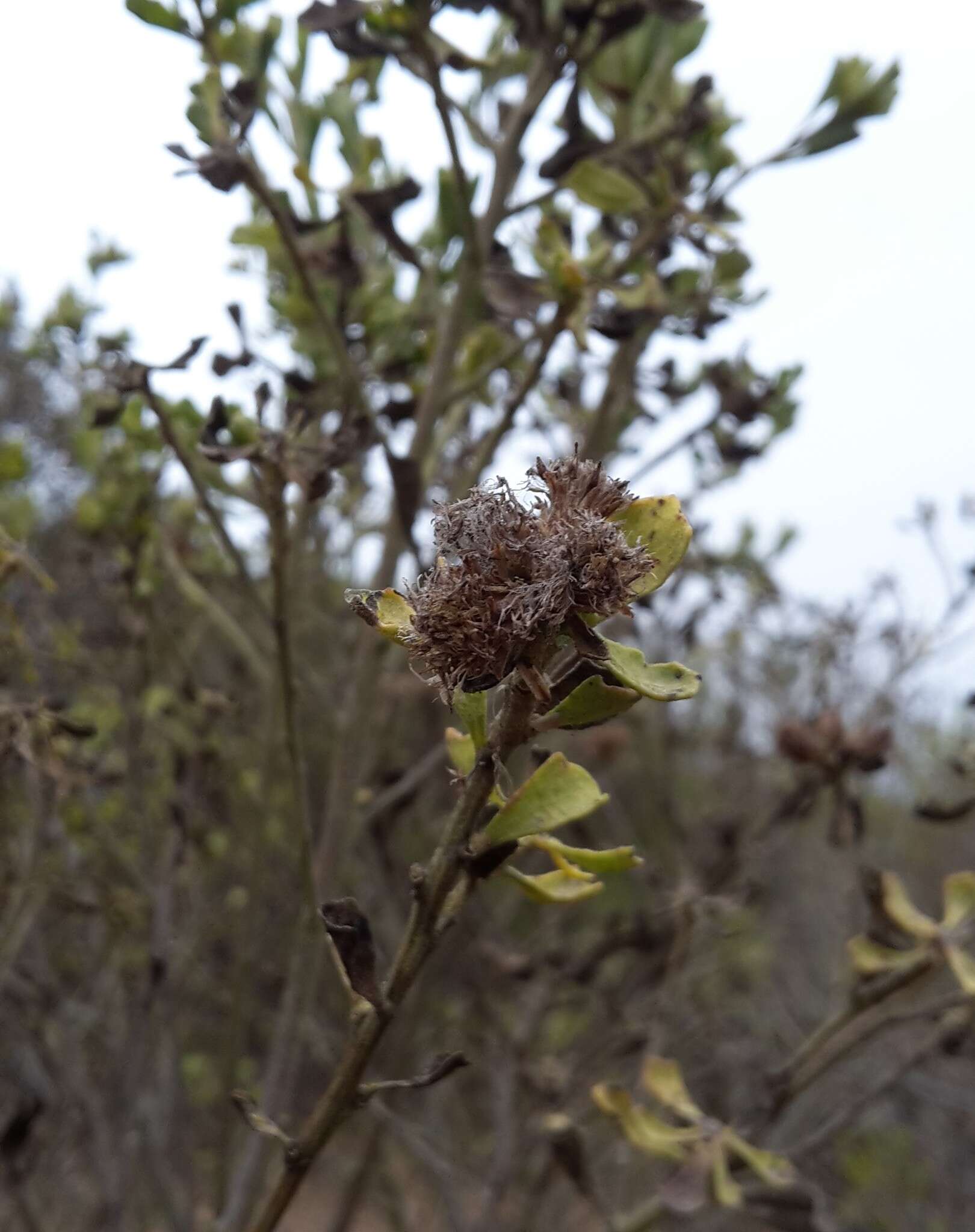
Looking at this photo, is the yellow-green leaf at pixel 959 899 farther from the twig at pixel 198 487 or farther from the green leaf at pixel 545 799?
the twig at pixel 198 487

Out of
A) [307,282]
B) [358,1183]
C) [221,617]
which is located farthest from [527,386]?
[358,1183]

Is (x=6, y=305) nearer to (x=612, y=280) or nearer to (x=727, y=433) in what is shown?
(x=612, y=280)

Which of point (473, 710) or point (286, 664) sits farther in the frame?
point (286, 664)

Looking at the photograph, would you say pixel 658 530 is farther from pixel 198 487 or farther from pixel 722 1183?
pixel 722 1183

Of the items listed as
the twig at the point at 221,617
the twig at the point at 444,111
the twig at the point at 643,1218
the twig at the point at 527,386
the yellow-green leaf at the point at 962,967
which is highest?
the twig at the point at 444,111

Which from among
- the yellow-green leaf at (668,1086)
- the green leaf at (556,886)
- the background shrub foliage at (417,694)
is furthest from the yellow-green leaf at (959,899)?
the green leaf at (556,886)

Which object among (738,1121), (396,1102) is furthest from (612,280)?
(396,1102)

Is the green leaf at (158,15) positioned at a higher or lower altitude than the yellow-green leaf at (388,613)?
higher
